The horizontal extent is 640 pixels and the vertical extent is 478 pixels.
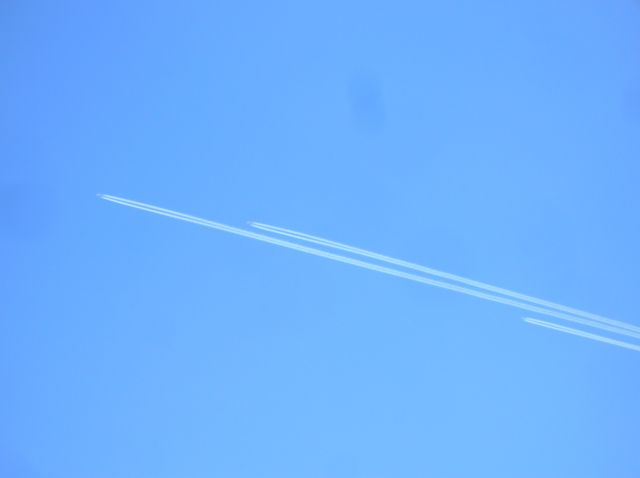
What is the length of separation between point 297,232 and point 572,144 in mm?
755

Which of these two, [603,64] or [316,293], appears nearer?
[316,293]

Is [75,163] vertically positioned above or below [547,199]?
below

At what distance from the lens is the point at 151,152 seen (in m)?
1.47

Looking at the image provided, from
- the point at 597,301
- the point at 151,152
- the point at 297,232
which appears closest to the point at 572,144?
the point at 597,301

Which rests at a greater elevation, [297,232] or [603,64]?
[603,64]

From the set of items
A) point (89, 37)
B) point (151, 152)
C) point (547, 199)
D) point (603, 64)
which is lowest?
point (151, 152)

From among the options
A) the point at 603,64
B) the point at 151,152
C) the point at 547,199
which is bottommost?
the point at 151,152

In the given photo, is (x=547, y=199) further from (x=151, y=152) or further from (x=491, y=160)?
(x=151, y=152)

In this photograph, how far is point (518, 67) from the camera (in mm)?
1512

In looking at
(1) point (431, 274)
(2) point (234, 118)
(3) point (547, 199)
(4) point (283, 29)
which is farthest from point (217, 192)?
(3) point (547, 199)

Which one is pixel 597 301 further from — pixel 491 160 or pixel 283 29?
pixel 283 29

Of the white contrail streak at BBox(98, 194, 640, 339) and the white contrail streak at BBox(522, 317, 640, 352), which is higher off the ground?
the white contrail streak at BBox(98, 194, 640, 339)

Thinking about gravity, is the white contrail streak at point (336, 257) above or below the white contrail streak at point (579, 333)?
above

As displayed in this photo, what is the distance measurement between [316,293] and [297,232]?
160 mm
